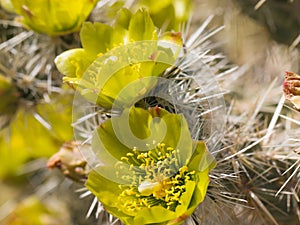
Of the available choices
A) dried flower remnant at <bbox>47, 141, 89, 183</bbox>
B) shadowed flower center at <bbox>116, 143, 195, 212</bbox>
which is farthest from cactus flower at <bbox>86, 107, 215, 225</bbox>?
dried flower remnant at <bbox>47, 141, 89, 183</bbox>

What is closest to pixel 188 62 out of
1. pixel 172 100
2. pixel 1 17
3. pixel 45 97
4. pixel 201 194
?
pixel 172 100

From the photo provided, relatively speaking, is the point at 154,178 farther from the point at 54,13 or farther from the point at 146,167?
the point at 54,13

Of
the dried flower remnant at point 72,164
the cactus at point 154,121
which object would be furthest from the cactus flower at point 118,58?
the dried flower remnant at point 72,164

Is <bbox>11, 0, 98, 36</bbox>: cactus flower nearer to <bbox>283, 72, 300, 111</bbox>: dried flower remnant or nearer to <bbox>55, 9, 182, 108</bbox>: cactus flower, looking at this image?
<bbox>55, 9, 182, 108</bbox>: cactus flower

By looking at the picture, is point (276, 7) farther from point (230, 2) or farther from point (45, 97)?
point (45, 97)

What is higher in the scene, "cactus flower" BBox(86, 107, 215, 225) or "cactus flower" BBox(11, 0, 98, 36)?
"cactus flower" BBox(11, 0, 98, 36)

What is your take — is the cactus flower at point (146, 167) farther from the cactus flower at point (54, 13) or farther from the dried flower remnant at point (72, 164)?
the cactus flower at point (54, 13)
